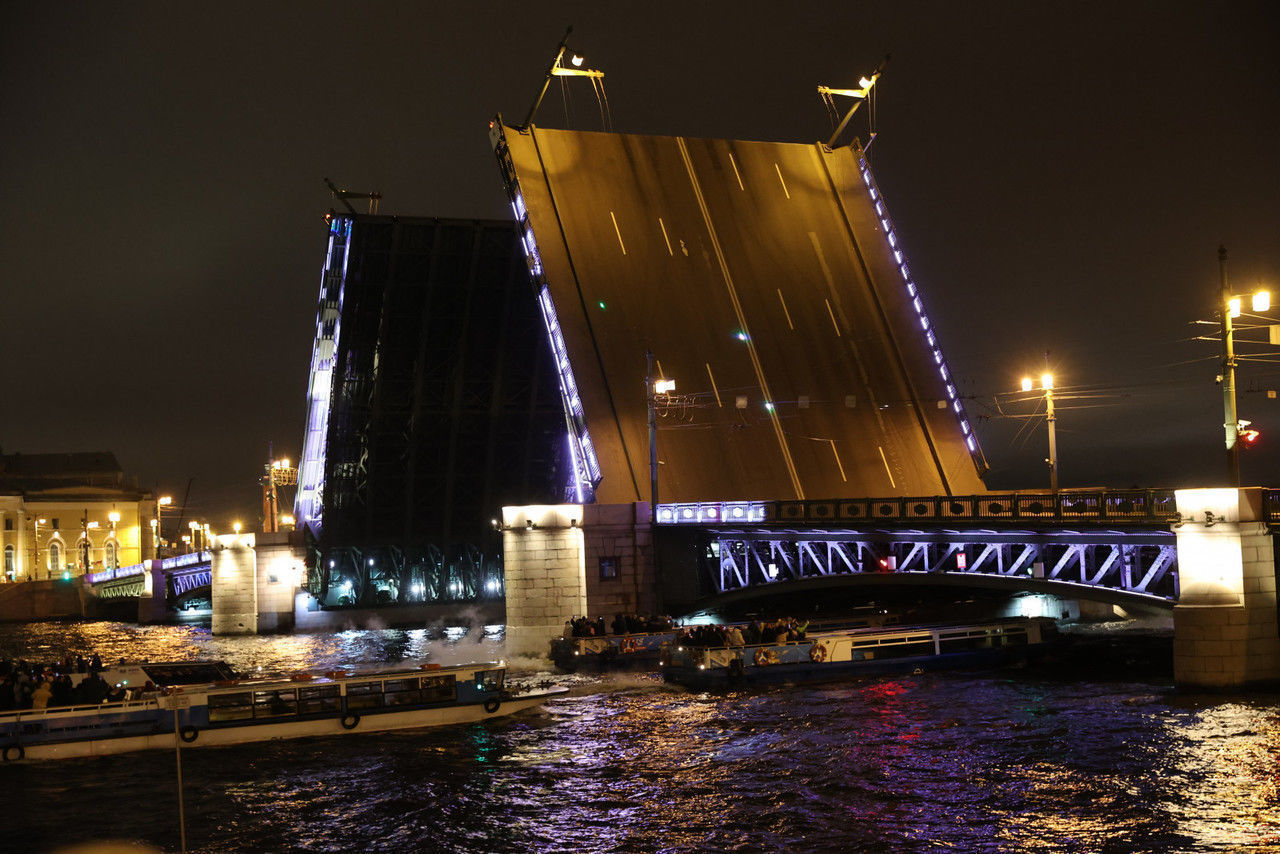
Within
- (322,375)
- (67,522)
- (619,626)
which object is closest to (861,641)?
(619,626)

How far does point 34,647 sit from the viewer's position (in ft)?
183

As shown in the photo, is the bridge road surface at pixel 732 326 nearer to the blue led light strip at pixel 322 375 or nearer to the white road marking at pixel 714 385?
the white road marking at pixel 714 385

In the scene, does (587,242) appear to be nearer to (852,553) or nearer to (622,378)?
(622,378)

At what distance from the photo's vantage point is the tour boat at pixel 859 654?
30.3 metres

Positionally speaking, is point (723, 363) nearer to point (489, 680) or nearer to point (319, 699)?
point (489, 680)

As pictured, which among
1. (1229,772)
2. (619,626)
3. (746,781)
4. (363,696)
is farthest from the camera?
(619,626)

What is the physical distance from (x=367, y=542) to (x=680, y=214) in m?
18.9

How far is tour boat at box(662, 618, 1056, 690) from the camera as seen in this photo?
30.3 metres

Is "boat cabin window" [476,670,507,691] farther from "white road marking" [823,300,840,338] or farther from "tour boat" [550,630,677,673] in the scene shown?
"white road marking" [823,300,840,338]

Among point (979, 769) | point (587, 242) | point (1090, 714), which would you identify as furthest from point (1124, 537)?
point (587, 242)

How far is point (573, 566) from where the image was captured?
38781 millimetres

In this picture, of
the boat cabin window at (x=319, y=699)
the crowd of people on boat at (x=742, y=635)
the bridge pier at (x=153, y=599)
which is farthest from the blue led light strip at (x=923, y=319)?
the bridge pier at (x=153, y=599)

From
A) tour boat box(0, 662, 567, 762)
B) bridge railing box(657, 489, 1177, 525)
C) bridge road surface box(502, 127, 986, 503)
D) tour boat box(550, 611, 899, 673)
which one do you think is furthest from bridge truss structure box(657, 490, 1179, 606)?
tour boat box(0, 662, 567, 762)

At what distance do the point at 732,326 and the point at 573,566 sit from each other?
33.8ft
